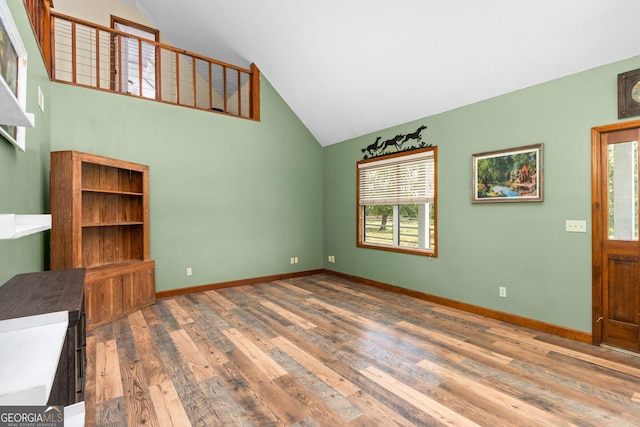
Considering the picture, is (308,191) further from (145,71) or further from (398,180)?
(145,71)

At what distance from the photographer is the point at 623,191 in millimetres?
2730

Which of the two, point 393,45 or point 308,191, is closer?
point 393,45

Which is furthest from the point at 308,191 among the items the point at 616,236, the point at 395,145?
the point at 616,236

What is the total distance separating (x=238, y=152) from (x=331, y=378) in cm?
385

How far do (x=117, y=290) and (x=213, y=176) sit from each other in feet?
6.79

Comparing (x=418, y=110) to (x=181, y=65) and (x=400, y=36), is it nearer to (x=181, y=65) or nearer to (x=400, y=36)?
(x=400, y=36)

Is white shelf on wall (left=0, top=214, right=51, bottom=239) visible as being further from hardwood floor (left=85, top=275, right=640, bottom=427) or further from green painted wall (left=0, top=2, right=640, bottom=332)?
hardwood floor (left=85, top=275, right=640, bottom=427)

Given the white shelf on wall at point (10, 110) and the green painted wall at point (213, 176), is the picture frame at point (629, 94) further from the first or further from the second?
the green painted wall at point (213, 176)

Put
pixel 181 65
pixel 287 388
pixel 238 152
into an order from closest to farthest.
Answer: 1. pixel 287 388
2. pixel 238 152
3. pixel 181 65

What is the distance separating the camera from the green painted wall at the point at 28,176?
6.63 ft

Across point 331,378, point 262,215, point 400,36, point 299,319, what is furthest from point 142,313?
point 400,36

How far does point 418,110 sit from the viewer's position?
4.23 metres

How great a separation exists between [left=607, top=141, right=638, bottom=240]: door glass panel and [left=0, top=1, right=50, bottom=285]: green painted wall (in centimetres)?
468

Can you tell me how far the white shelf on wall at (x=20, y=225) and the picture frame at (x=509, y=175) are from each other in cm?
388
